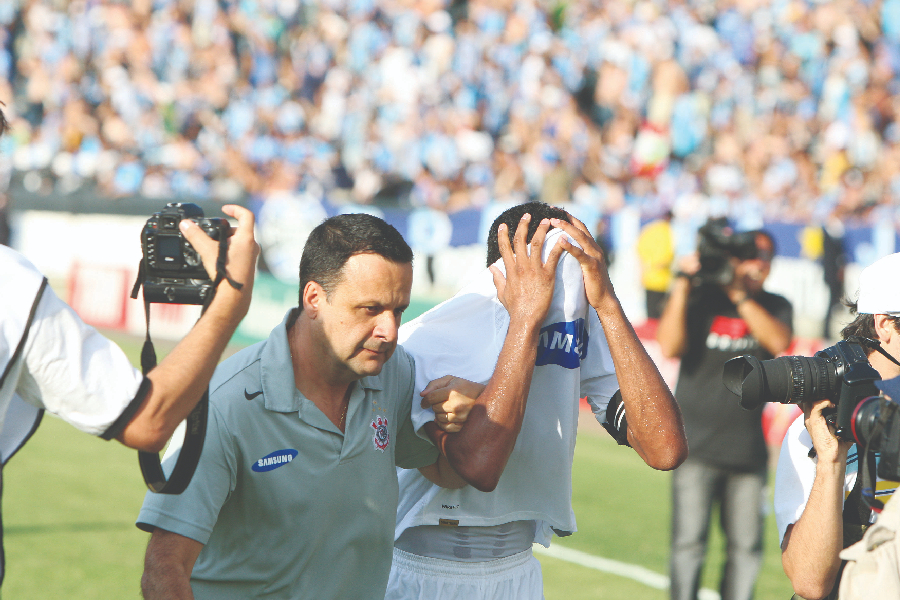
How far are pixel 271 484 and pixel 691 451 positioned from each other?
316 cm

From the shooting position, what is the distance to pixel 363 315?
2.87 metres

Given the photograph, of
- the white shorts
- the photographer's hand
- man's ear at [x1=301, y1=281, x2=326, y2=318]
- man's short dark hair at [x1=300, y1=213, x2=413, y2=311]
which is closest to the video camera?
the white shorts

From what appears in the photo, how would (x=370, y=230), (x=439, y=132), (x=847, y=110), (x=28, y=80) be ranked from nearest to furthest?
1. (x=370, y=230)
2. (x=847, y=110)
3. (x=439, y=132)
4. (x=28, y=80)

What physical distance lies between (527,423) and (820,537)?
922mm

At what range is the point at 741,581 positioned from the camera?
17.0 feet

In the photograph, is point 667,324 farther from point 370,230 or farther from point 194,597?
point 194,597

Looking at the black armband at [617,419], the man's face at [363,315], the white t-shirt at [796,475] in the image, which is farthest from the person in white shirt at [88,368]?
the white t-shirt at [796,475]

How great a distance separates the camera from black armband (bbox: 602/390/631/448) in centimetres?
321

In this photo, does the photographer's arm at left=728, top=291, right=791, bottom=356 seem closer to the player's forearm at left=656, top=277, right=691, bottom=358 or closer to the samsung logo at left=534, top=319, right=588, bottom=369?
the player's forearm at left=656, top=277, right=691, bottom=358

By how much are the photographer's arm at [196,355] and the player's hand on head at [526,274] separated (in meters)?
0.93

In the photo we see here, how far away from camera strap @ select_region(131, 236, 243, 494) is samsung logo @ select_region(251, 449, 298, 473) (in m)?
0.22

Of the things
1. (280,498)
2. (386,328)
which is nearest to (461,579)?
(280,498)

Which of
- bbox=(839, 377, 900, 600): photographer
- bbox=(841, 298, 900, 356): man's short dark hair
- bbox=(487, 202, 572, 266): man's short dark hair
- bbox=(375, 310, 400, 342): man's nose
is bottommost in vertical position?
bbox=(839, 377, 900, 600): photographer

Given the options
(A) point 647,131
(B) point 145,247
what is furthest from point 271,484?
(A) point 647,131
